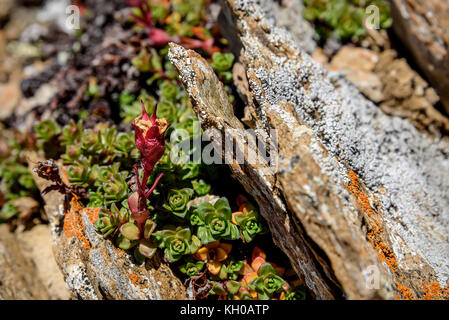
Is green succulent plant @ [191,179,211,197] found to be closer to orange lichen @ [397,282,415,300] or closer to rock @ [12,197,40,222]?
orange lichen @ [397,282,415,300]

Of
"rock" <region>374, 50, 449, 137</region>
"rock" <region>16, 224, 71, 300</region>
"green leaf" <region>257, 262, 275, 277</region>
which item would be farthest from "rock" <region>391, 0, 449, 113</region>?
"rock" <region>16, 224, 71, 300</region>

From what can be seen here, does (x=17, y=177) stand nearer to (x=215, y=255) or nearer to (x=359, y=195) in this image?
(x=215, y=255)

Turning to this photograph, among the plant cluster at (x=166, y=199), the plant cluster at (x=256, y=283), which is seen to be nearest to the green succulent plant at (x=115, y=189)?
the plant cluster at (x=166, y=199)

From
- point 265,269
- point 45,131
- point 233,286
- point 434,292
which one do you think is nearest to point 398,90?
point 434,292

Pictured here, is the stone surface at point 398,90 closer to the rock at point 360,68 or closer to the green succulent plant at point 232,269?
the rock at point 360,68
